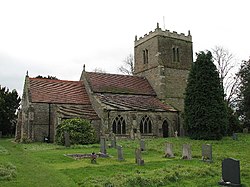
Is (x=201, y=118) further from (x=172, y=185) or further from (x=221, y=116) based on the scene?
(x=172, y=185)

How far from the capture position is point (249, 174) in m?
11.0

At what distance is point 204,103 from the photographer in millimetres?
27875

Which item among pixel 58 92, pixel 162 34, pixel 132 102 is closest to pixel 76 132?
pixel 58 92

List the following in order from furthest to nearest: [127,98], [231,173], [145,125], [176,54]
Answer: [176,54], [127,98], [145,125], [231,173]

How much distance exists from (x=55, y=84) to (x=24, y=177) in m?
23.6

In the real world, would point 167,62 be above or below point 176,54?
below

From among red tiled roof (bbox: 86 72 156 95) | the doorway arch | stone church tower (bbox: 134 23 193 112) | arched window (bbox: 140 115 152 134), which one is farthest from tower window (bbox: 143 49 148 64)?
arched window (bbox: 140 115 152 134)

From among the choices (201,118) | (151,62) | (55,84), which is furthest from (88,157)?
(151,62)

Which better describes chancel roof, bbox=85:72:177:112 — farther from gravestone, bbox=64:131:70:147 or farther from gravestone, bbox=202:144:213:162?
gravestone, bbox=202:144:213:162

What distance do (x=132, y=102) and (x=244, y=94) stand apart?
1595cm

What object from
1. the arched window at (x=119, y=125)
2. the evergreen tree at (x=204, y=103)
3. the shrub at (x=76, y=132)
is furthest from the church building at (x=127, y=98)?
the evergreen tree at (x=204, y=103)

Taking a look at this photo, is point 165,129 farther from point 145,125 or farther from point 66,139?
point 66,139

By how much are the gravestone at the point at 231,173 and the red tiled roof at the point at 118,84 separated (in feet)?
79.0

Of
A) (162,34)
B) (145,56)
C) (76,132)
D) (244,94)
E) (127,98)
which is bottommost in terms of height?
(76,132)
